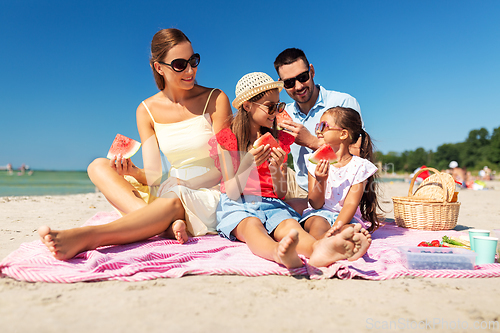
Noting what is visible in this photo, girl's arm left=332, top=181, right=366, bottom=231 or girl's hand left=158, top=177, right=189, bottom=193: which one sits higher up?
girl's hand left=158, top=177, right=189, bottom=193

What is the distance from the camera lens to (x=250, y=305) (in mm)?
1777

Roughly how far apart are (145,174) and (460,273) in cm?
307

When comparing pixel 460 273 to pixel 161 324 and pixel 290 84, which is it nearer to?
pixel 161 324

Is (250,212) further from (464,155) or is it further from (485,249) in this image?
(464,155)

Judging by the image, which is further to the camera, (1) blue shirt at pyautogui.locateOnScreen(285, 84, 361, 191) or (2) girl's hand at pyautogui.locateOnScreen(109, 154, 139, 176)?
(1) blue shirt at pyautogui.locateOnScreen(285, 84, 361, 191)

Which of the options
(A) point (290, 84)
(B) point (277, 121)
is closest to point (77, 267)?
(B) point (277, 121)

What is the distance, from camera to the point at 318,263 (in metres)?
2.27

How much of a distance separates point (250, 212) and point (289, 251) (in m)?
0.98

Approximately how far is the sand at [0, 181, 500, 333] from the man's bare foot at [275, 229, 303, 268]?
109mm

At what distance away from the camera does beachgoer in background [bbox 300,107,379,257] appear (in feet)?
10.3

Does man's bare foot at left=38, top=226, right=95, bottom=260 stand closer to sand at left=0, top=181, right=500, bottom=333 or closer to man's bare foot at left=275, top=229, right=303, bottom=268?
sand at left=0, top=181, right=500, bottom=333

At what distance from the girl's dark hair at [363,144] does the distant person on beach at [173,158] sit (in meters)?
1.24

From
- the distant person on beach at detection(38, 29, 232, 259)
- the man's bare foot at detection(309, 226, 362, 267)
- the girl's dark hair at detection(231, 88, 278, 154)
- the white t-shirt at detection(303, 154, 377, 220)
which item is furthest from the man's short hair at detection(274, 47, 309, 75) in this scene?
the man's bare foot at detection(309, 226, 362, 267)

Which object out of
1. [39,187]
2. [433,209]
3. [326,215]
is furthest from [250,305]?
[39,187]
